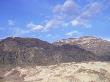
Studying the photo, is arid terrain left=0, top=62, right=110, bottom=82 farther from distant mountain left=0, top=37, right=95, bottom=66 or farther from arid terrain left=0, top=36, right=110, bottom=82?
distant mountain left=0, top=37, right=95, bottom=66

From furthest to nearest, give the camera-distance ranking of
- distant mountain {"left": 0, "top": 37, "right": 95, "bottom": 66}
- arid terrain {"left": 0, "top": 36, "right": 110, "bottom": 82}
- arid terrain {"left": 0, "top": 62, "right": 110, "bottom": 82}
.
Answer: distant mountain {"left": 0, "top": 37, "right": 95, "bottom": 66}
arid terrain {"left": 0, "top": 36, "right": 110, "bottom": 82}
arid terrain {"left": 0, "top": 62, "right": 110, "bottom": 82}

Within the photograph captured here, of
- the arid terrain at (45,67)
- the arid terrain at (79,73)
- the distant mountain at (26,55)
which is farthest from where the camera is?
the distant mountain at (26,55)

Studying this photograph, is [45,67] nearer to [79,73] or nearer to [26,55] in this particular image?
[79,73]

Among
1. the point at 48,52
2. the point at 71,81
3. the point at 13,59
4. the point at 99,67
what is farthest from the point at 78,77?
the point at 48,52

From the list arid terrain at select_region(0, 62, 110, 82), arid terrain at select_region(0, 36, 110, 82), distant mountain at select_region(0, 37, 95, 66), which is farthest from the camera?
distant mountain at select_region(0, 37, 95, 66)

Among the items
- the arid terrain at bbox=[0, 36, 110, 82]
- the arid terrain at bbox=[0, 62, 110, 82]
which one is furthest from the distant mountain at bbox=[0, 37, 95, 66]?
the arid terrain at bbox=[0, 62, 110, 82]

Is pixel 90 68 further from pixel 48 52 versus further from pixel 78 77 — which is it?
pixel 48 52

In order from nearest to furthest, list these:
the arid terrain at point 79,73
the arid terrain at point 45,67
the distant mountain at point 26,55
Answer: the arid terrain at point 79,73 < the arid terrain at point 45,67 < the distant mountain at point 26,55

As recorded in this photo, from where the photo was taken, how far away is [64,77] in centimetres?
6625

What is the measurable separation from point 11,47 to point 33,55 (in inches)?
736

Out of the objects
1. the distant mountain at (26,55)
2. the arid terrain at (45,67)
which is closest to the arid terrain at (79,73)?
the arid terrain at (45,67)

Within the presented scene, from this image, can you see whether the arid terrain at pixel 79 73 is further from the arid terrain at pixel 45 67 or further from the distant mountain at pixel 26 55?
the distant mountain at pixel 26 55

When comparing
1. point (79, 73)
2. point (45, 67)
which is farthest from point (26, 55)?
point (79, 73)

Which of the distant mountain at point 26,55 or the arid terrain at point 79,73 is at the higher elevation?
the distant mountain at point 26,55
